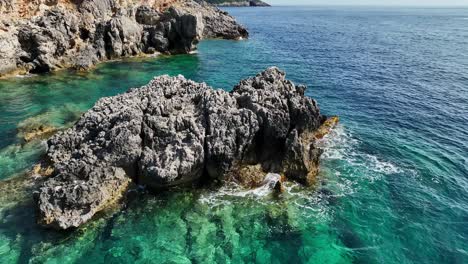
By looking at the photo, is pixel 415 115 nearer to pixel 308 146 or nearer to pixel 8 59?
pixel 308 146

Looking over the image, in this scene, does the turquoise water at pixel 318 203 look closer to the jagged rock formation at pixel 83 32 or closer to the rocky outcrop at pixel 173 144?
the rocky outcrop at pixel 173 144

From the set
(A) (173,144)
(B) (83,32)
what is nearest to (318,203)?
(A) (173,144)

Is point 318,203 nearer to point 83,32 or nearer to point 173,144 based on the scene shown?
point 173,144

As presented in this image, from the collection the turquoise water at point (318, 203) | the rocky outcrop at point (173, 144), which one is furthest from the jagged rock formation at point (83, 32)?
the rocky outcrop at point (173, 144)

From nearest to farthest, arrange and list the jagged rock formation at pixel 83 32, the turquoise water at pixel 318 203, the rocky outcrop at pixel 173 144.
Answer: the turquoise water at pixel 318 203, the rocky outcrop at pixel 173 144, the jagged rock formation at pixel 83 32

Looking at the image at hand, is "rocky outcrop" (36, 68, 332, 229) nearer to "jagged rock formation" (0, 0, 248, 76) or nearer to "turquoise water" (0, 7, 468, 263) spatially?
"turquoise water" (0, 7, 468, 263)

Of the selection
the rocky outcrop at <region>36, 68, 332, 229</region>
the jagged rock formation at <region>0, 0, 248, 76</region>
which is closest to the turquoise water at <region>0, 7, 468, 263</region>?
the rocky outcrop at <region>36, 68, 332, 229</region>
